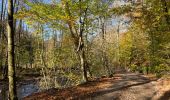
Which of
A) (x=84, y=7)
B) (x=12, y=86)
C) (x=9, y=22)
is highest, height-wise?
(x=84, y=7)

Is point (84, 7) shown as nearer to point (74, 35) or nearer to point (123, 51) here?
point (74, 35)

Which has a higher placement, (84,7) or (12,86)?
(84,7)

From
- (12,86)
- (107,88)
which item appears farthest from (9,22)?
(107,88)

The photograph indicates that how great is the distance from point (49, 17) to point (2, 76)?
19815mm

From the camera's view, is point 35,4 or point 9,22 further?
point 35,4

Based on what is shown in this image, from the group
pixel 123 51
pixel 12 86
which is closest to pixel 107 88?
pixel 12 86

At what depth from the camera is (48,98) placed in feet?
46.6

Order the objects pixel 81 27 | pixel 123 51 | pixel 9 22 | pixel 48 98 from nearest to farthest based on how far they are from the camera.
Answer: pixel 9 22 → pixel 48 98 → pixel 81 27 → pixel 123 51

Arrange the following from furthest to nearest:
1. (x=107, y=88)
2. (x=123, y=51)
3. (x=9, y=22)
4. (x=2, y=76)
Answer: (x=123, y=51)
(x=2, y=76)
(x=107, y=88)
(x=9, y=22)

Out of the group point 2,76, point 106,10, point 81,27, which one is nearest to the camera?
point 81,27

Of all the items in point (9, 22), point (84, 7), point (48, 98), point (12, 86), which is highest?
point (84, 7)

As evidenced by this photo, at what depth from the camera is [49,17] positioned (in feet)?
52.0

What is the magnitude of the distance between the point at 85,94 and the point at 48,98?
6.21 feet

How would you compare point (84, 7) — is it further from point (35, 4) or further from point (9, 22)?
point (9, 22)
